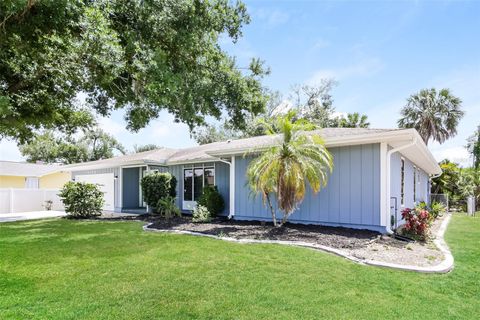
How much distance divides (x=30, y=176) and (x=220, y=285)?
977 inches

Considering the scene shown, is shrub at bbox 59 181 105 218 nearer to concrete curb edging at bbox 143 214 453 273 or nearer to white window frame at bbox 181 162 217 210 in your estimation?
white window frame at bbox 181 162 217 210

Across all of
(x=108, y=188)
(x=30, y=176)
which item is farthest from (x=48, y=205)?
(x=30, y=176)

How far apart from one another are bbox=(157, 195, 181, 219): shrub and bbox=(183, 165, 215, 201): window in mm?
1444

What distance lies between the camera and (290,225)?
984cm

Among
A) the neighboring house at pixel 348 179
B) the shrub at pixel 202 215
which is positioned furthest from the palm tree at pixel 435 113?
the shrub at pixel 202 215

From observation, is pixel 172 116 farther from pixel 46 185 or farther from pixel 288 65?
pixel 46 185

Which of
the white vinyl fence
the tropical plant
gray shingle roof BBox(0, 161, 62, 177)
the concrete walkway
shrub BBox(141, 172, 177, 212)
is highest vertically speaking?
the tropical plant

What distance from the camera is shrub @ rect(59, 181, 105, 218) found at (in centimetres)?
1416

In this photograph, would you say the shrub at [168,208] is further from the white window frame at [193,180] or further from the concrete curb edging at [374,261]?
the concrete curb edging at [374,261]

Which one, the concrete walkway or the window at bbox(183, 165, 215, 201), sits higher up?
the window at bbox(183, 165, 215, 201)

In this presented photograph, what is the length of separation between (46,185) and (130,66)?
884 inches

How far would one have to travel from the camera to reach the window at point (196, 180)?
14.0 metres

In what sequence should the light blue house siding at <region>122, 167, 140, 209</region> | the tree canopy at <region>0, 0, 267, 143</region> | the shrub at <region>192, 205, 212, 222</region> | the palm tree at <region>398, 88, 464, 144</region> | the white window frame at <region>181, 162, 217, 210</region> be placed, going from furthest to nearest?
1. the palm tree at <region>398, 88, 464, 144</region>
2. the light blue house siding at <region>122, 167, 140, 209</region>
3. the white window frame at <region>181, 162, 217, 210</region>
4. the shrub at <region>192, 205, 212, 222</region>
5. the tree canopy at <region>0, 0, 267, 143</region>

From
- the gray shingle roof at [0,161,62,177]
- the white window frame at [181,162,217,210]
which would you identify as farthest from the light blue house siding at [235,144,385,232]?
the gray shingle roof at [0,161,62,177]
